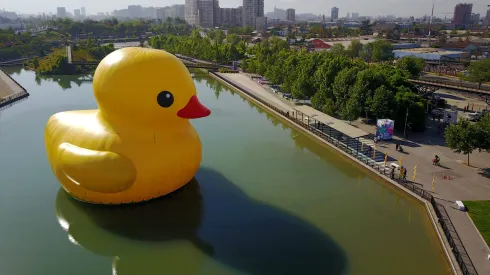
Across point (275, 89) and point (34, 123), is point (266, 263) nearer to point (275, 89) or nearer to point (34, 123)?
point (34, 123)

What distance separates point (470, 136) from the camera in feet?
71.6

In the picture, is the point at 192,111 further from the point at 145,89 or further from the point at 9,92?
the point at 9,92

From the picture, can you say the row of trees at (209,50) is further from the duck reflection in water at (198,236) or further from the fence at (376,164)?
the duck reflection in water at (198,236)

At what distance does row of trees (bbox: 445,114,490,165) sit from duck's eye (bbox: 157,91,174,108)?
17.1m

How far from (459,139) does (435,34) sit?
128 metres

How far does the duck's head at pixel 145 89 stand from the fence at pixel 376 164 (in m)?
11.5

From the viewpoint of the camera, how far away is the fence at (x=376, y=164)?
14352 mm

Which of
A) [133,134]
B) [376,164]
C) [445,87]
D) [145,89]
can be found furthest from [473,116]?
[133,134]

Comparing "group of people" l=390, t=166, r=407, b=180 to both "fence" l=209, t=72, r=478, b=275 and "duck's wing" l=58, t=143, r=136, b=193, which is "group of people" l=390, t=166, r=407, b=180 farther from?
"duck's wing" l=58, t=143, r=136, b=193

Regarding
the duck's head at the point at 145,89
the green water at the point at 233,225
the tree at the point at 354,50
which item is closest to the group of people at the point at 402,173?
the green water at the point at 233,225

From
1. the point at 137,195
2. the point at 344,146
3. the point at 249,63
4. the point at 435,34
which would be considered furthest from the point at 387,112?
the point at 435,34

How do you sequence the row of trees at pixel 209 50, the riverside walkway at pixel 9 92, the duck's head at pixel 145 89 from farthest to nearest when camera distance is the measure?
the row of trees at pixel 209 50 < the riverside walkway at pixel 9 92 < the duck's head at pixel 145 89

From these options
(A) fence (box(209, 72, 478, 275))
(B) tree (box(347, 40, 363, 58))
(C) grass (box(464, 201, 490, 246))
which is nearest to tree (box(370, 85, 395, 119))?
(A) fence (box(209, 72, 478, 275))

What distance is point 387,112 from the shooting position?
28.6 m
